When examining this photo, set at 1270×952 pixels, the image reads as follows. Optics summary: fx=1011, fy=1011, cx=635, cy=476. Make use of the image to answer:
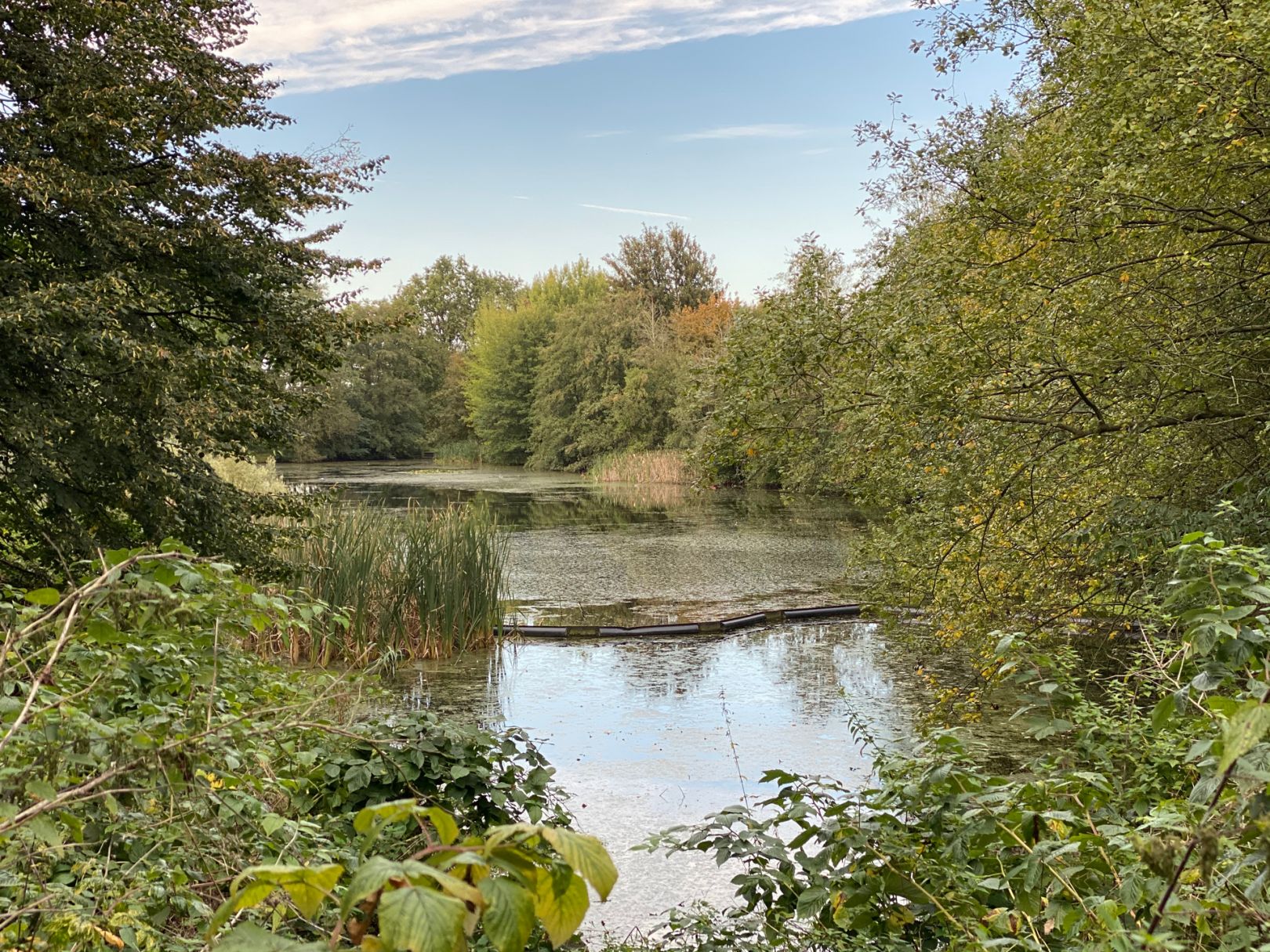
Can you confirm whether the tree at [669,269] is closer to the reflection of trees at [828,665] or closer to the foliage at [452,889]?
the reflection of trees at [828,665]

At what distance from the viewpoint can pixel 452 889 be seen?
0.75 m

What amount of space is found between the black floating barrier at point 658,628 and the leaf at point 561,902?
25.9 feet

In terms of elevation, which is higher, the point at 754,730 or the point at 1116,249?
the point at 1116,249

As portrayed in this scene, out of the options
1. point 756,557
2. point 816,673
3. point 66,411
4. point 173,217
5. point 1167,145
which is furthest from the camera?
point 756,557

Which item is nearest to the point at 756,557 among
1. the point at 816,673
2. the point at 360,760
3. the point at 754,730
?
the point at 816,673

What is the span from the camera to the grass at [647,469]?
27781 millimetres

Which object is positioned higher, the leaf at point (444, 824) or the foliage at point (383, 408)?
the foliage at point (383, 408)

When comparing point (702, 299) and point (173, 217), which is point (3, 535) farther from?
point (702, 299)

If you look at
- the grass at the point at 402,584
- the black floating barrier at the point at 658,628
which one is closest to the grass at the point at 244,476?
the grass at the point at 402,584

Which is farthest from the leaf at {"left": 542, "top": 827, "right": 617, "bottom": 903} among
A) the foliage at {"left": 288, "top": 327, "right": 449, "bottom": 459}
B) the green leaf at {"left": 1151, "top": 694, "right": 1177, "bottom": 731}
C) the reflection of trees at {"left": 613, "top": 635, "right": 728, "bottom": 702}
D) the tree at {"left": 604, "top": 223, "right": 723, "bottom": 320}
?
the foliage at {"left": 288, "top": 327, "right": 449, "bottom": 459}

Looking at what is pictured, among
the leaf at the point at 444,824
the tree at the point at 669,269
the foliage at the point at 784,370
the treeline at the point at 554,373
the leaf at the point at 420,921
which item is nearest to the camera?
the leaf at the point at 420,921

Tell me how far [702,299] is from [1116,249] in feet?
111

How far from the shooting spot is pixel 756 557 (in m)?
13.2

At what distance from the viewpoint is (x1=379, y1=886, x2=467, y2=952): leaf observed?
2.36 ft
